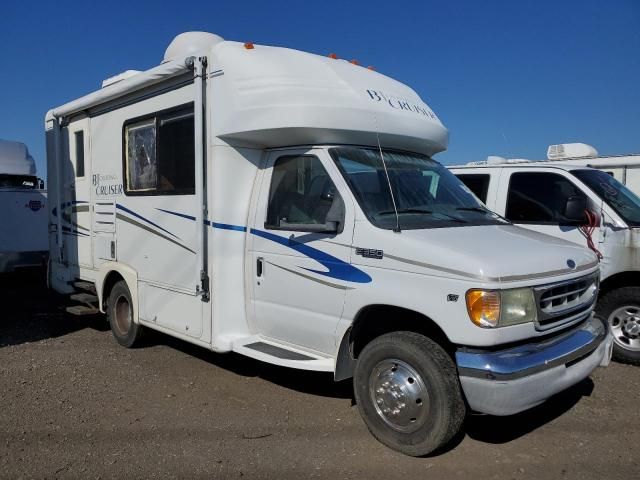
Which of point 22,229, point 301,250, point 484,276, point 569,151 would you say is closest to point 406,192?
point 301,250

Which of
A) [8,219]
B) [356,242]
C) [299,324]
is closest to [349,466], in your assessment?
[299,324]

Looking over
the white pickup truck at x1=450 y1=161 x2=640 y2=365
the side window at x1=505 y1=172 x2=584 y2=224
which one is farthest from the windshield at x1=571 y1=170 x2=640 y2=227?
the side window at x1=505 y1=172 x2=584 y2=224

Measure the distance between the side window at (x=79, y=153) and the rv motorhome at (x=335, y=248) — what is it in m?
0.98

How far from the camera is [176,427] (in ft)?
14.4

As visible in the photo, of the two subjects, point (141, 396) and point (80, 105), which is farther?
point (80, 105)

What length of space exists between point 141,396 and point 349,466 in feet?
7.13

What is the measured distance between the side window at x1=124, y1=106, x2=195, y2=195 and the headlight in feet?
9.49

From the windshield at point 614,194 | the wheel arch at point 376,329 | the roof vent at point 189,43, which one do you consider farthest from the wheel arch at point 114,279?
the windshield at point 614,194

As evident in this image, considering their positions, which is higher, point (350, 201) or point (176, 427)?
point (350, 201)

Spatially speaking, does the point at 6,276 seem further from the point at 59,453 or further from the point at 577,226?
the point at 577,226

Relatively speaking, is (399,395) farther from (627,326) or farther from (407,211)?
(627,326)

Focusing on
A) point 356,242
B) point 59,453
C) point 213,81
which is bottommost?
point 59,453

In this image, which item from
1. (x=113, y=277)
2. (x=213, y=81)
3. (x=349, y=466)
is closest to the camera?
(x=349, y=466)

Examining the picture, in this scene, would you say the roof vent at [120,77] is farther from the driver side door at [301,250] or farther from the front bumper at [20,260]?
the front bumper at [20,260]
